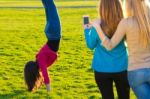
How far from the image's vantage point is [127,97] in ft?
21.4

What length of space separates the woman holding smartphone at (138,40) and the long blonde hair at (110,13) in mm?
129

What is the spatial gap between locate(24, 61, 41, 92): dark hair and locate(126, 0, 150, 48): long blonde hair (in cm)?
220

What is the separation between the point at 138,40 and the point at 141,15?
0.31 meters

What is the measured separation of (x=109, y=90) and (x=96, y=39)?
0.74 metres

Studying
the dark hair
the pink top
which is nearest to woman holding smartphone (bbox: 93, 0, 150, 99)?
the pink top

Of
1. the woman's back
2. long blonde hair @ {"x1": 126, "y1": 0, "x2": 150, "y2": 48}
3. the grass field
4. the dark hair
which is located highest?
long blonde hair @ {"x1": 126, "y1": 0, "x2": 150, "y2": 48}

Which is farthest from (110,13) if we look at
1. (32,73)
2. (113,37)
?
(32,73)

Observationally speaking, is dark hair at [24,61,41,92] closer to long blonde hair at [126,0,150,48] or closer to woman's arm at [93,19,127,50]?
woman's arm at [93,19,127,50]

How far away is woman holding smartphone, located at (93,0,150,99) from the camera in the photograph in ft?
18.5

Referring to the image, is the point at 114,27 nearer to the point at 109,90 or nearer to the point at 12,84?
the point at 109,90

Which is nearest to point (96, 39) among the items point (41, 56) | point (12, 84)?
point (41, 56)

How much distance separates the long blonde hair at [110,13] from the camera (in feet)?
19.5

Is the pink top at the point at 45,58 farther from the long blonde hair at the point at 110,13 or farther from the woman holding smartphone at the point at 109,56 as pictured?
the long blonde hair at the point at 110,13

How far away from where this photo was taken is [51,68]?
40.8ft
